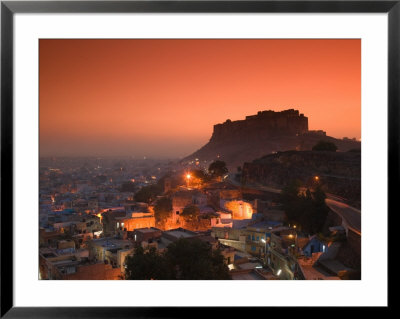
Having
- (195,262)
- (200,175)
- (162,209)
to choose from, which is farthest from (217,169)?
(195,262)

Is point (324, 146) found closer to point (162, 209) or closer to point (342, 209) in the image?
point (342, 209)

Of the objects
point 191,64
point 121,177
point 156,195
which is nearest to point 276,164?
point 156,195

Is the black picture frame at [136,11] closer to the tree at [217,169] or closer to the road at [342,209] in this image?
the road at [342,209]

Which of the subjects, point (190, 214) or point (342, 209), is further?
point (190, 214)

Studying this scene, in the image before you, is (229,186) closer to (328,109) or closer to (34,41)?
(328,109)

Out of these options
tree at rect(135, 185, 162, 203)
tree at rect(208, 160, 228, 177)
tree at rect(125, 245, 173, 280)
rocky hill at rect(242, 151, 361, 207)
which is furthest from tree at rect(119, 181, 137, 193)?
rocky hill at rect(242, 151, 361, 207)

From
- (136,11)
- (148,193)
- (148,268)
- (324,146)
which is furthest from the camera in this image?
(324,146)
